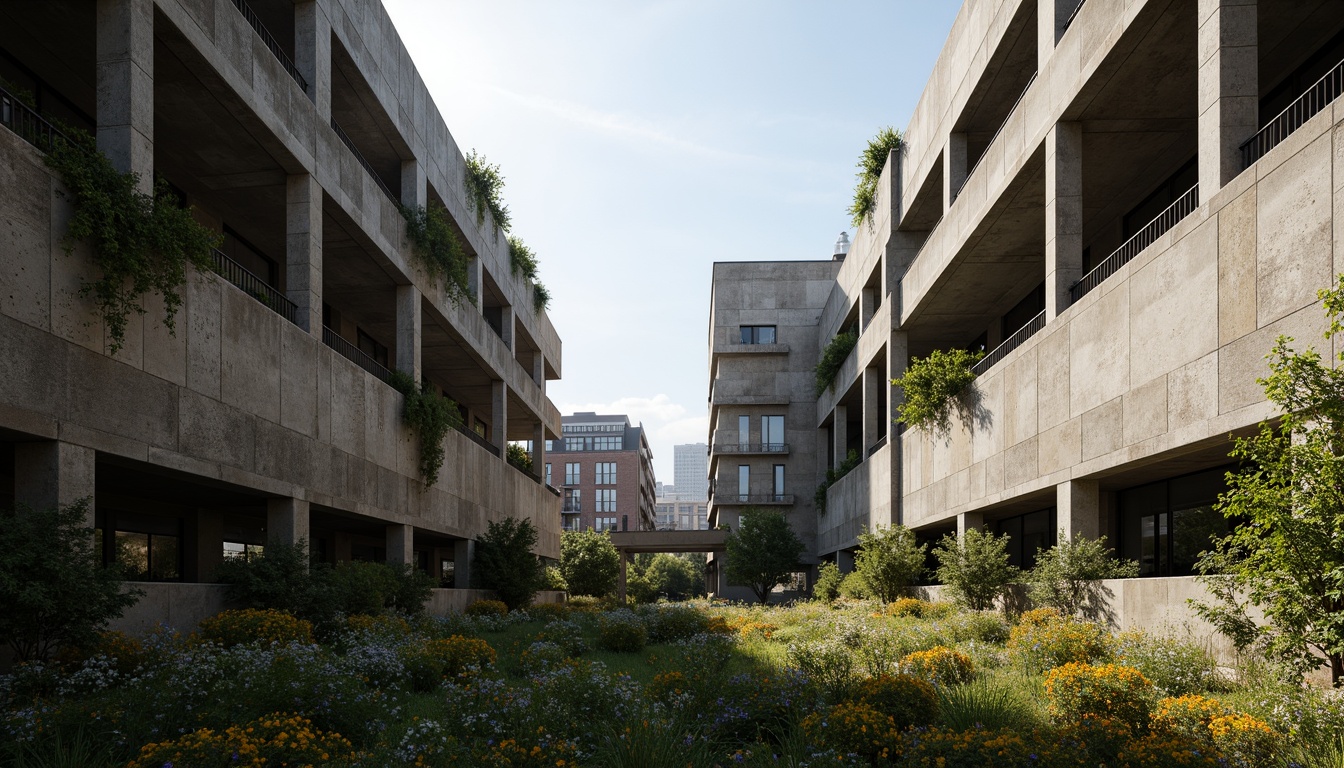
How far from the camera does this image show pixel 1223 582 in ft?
35.6

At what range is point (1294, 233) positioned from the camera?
11.2 m

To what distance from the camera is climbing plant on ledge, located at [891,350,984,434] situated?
82.7ft

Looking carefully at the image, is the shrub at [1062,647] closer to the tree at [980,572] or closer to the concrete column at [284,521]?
the tree at [980,572]

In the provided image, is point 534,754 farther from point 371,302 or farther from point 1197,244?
point 371,302

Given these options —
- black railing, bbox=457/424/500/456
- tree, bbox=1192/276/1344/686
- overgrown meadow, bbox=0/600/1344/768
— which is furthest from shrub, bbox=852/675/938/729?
black railing, bbox=457/424/500/456

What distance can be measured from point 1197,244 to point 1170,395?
231 cm

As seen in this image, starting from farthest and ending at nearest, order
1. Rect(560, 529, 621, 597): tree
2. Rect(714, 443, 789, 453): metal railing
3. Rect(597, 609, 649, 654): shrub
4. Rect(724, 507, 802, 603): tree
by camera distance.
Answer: Rect(714, 443, 789, 453): metal railing, Rect(560, 529, 621, 597): tree, Rect(724, 507, 802, 603): tree, Rect(597, 609, 649, 654): shrub

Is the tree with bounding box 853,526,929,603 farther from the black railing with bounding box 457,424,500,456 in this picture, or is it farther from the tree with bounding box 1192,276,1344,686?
the tree with bounding box 1192,276,1344,686

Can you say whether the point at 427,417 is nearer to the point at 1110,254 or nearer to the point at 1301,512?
the point at 1110,254

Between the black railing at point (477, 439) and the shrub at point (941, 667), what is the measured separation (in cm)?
2035

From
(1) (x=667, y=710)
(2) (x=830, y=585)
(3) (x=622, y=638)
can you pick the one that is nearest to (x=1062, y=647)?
(1) (x=667, y=710)

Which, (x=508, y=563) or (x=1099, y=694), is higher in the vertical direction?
(x=1099, y=694)

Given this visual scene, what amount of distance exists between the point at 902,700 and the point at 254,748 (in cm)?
600

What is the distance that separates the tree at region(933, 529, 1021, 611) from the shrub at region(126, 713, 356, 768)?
54.3 ft
